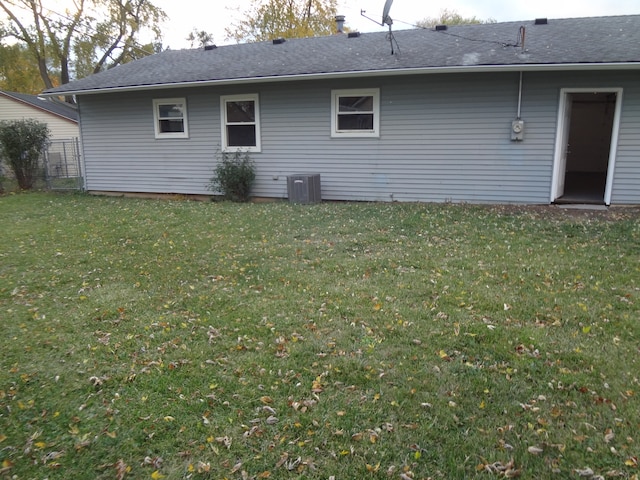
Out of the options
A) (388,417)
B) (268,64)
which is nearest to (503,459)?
(388,417)

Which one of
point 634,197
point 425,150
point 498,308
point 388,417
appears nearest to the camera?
point 388,417

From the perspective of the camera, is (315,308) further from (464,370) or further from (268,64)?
(268,64)

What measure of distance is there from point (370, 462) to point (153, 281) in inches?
140

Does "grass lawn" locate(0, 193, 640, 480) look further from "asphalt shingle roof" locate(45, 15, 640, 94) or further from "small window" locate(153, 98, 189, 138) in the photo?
"small window" locate(153, 98, 189, 138)

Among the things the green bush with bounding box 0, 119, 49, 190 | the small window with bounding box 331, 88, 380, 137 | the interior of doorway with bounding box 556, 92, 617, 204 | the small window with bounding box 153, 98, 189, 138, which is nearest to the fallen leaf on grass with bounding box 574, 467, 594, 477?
the small window with bounding box 331, 88, 380, 137

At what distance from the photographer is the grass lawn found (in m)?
2.41

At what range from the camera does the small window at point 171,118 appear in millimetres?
11727

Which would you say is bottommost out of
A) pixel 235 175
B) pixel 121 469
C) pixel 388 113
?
pixel 121 469

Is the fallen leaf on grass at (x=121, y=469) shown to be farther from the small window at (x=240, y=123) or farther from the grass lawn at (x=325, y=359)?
the small window at (x=240, y=123)

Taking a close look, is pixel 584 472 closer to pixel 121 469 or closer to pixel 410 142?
pixel 121 469

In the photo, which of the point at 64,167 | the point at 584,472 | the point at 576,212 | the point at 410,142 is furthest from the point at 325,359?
the point at 64,167

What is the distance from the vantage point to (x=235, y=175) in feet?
35.6

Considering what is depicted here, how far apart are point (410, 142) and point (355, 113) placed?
1.38 meters

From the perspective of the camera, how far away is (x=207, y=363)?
333 centimetres
